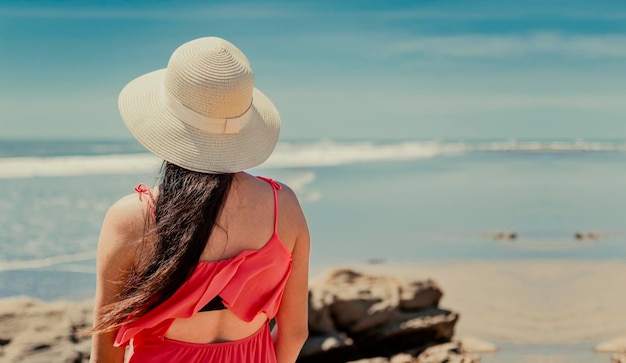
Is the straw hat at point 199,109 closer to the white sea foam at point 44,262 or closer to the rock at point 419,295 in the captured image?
the rock at point 419,295

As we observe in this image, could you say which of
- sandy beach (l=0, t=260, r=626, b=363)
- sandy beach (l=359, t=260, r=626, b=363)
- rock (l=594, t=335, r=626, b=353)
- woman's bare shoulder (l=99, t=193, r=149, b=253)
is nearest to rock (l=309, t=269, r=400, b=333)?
sandy beach (l=0, t=260, r=626, b=363)

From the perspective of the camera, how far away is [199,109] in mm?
1857

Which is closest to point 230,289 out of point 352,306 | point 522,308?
point 352,306

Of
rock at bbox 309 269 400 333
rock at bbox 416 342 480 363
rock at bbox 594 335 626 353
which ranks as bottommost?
rock at bbox 594 335 626 353

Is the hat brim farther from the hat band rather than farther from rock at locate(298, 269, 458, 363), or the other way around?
rock at locate(298, 269, 458, 363)

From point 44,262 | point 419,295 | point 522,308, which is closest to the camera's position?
point 419,295

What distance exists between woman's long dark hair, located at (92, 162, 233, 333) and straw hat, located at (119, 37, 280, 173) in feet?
0.17

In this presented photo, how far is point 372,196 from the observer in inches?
606

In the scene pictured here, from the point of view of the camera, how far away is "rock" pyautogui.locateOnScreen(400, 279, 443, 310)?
527cm

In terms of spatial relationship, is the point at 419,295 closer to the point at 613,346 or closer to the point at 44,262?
the point at 613,346

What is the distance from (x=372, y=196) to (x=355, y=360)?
10.5 m

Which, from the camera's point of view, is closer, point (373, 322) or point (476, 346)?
point (373, 322)

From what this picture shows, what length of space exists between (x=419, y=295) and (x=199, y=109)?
3.76 metres

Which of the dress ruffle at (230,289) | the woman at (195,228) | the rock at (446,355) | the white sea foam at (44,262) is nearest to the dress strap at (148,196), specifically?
the woman at (195,228)
